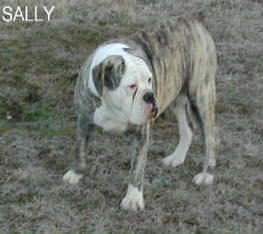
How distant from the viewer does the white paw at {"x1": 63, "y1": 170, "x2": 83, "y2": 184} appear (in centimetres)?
435

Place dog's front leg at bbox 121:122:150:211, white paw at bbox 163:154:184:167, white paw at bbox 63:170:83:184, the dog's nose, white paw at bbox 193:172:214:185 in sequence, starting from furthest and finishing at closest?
white paw at bbox 163:154:184:167 < white paw at bbox 193:172:214:185 < white paw at bbox 63:170:83:184 < dog's front leg at bbox 121:122:150:211 < the dog's nose

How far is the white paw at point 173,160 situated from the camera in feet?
15.8

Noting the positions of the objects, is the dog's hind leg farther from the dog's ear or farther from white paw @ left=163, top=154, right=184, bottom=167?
the dog's ear

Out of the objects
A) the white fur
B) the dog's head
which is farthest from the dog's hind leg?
the dog's head

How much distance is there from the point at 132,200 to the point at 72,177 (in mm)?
557

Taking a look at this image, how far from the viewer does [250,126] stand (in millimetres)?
5730

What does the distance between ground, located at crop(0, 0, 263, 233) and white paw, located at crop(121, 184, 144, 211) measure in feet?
0.21

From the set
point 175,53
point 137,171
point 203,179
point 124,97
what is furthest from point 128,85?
point 203,179

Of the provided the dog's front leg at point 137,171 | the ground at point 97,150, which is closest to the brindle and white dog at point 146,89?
the dog's front leg at point 137,171

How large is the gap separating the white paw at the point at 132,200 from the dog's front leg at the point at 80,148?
0.47 meters

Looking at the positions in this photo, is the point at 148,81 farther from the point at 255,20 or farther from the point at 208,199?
the point at 255,20

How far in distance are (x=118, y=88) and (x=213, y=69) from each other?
1276 mm

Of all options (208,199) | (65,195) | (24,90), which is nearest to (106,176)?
(65,195)

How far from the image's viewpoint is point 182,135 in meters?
4.89
